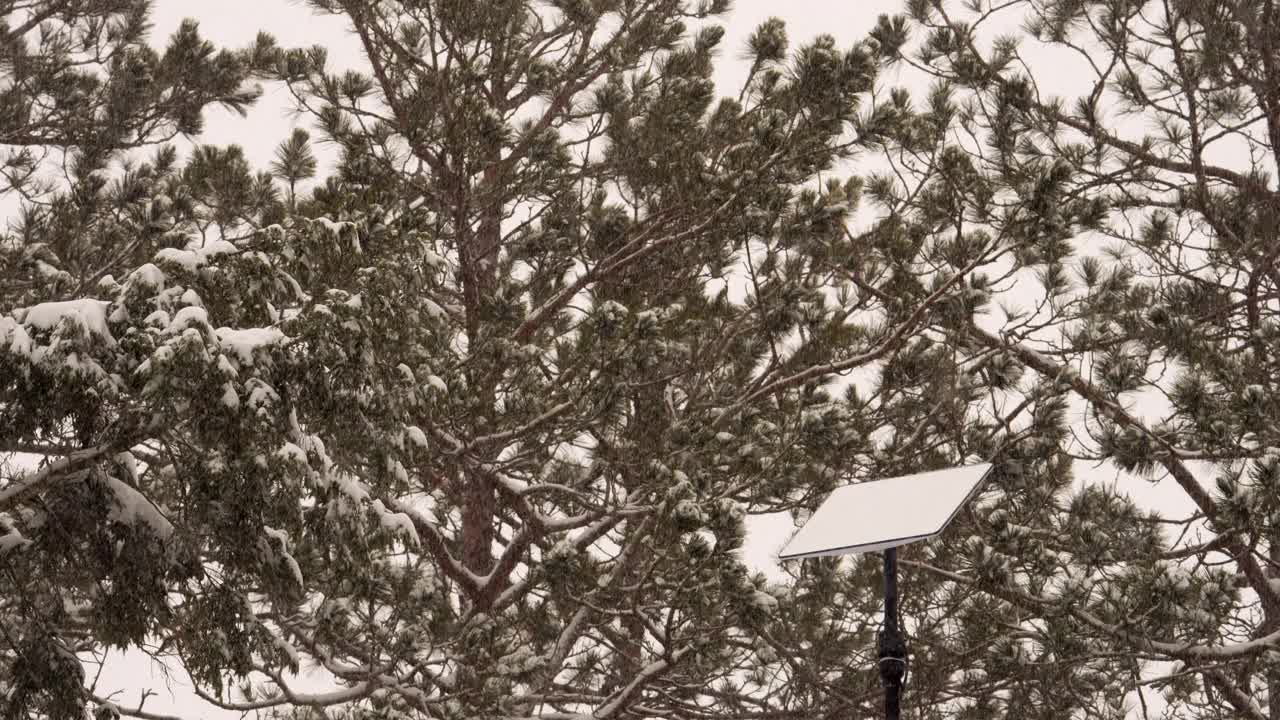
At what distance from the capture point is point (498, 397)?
7410 mm

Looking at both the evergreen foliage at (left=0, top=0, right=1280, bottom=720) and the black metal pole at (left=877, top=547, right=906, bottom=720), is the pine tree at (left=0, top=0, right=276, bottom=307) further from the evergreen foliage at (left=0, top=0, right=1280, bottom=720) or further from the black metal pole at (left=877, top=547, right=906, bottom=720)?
the black metal pole at (left=877, top=547, right=906, bottom=720)

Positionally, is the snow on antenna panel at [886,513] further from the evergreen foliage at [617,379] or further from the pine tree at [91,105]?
the pine tree at [91,105]

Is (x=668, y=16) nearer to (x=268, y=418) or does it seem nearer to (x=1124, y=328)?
(x=1124, y=328)

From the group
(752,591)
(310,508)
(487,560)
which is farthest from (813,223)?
(310,508)

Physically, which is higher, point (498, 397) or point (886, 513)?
point (498, 397)

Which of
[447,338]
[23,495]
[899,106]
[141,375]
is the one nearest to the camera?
[141,375]

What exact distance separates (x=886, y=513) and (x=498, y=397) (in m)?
4.22

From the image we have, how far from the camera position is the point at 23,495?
486 cm

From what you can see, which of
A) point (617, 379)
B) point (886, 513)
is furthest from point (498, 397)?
point (886, 513)

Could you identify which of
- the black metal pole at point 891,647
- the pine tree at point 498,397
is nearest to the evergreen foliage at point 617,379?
the pine tree at point 498,397

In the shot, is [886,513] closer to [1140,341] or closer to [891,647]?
[891,647]

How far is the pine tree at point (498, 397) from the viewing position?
462 centimetres

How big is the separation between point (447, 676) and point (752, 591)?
1729 millimetres

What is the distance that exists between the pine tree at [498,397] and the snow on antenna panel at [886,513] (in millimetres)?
1718
